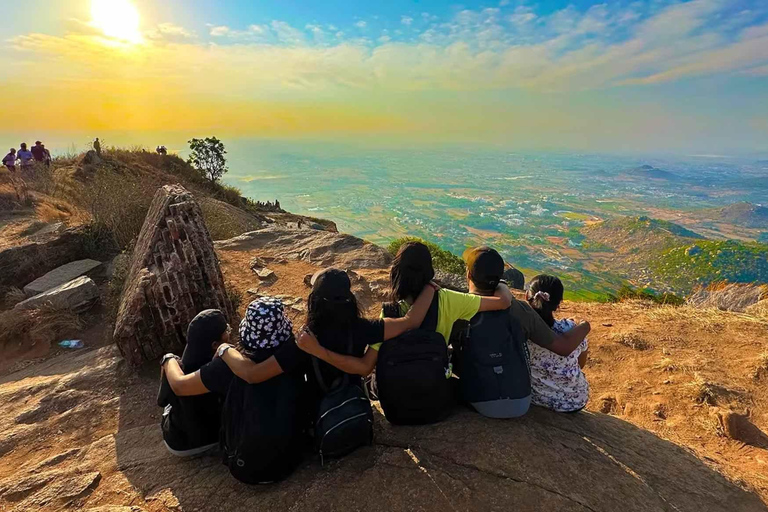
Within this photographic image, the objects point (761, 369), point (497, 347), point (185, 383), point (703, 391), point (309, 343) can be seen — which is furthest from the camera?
point (761, 369)

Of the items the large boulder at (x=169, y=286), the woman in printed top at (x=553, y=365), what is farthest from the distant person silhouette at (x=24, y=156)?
the woman in printed top at (x=553, y=365)

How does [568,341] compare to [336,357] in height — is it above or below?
below

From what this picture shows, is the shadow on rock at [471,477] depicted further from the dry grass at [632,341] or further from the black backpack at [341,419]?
the dry grass at [632,341]

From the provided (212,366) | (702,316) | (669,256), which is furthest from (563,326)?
(669,256)

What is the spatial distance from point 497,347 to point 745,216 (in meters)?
102

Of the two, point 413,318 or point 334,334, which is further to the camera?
point 413,318

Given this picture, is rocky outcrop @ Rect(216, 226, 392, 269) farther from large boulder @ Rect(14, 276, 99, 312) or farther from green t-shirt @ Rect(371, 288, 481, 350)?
green t-shirt @ Rect(371, 288, 481, 350)

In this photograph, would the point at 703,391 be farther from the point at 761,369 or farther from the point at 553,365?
the point at 553,365

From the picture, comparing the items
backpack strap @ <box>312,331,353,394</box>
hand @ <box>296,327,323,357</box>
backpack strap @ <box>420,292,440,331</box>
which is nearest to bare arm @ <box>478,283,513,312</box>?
backpack strap @ <box>420,292,440,331</box>

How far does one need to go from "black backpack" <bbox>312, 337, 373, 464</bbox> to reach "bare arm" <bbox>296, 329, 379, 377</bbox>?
0.08 meters

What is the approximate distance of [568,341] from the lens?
11.2 ft

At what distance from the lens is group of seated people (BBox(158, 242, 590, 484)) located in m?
2.68

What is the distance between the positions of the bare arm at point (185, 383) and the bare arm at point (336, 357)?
2.59 ft

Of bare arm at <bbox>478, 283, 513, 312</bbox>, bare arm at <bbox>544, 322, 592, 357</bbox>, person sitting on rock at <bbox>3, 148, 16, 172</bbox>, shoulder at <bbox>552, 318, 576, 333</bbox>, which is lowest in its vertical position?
bare arm at <bbox>544, 322, 592, 357</bbox>
